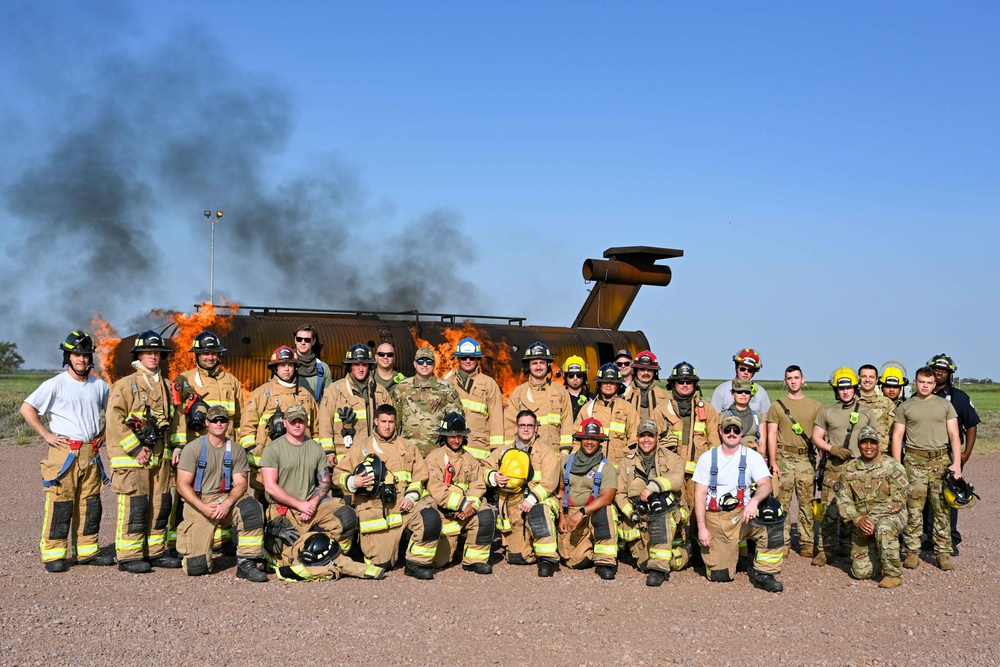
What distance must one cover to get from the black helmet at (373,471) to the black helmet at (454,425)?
2.62ft

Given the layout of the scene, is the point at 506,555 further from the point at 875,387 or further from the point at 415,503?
the point at 875,387

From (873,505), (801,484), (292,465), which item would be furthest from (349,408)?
(873,505)

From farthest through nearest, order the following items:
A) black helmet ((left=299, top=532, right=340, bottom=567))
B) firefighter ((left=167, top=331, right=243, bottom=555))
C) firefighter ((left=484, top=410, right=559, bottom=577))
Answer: firefighter ((left=167, top=331, right=243, bottom=555))
firefighter ((left=484, top=410, right=559, bottom=577))
black helmet ((left=299, top=532, right=340, bottom=567))

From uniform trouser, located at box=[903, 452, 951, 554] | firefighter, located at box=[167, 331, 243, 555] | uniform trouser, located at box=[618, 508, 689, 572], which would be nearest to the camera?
uniform trouser, located at box=[618, 508, 689, 572]

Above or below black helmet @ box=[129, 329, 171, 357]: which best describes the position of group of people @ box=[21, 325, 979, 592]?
below

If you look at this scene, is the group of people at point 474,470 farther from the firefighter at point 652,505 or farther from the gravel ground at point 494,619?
the gravel ground at point 494,619

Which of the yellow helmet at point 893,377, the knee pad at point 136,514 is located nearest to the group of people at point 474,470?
the knee pad at point 136,514

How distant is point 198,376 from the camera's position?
9.19m

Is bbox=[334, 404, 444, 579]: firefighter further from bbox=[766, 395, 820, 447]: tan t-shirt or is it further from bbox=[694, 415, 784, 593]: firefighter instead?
bbox=[766, 395, 820, 447]: tan t-shirt

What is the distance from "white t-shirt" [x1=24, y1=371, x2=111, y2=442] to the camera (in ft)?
27.8

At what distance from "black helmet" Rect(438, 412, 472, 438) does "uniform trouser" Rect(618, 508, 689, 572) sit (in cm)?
180

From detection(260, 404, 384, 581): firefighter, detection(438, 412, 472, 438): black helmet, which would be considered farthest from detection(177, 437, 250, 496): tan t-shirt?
detection(438, 412, 472, 438): black helmet

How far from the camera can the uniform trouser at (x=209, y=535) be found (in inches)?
322

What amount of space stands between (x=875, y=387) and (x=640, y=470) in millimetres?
3125
